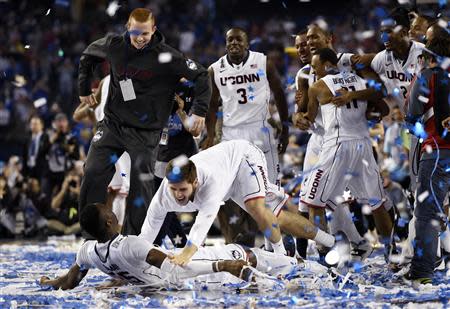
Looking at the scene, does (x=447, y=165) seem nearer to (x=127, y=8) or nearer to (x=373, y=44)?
(x=373, y=44)

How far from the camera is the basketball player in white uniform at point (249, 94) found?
32.7 ft

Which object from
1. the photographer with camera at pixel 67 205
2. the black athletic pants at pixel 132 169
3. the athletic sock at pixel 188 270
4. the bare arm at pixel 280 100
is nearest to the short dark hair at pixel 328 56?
the bare arm at pixel 280 100

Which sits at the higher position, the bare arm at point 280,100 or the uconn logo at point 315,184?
the bare arm at point 280,100

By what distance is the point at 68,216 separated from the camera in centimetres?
1520

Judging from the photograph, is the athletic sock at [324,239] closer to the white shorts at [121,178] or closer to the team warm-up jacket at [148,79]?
the team warm-up jacket at [148,79]

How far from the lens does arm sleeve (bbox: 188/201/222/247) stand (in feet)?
22.3

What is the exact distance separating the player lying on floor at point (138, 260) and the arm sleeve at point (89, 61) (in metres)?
1.92

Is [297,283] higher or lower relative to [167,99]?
lower

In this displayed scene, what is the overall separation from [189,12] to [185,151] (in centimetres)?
1739

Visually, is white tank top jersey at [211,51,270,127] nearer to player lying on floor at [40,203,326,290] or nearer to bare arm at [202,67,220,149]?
bare arm at [202,67,220,149]

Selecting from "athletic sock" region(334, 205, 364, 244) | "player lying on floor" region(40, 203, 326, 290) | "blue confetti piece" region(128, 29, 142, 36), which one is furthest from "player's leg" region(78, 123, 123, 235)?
"athletic sock" region(334, 205, 364, 244)

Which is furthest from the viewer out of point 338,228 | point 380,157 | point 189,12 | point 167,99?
point 189,12

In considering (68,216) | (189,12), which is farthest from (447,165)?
(189,12)

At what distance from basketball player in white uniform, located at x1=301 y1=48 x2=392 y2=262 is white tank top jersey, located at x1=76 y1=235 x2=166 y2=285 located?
2.47 m
